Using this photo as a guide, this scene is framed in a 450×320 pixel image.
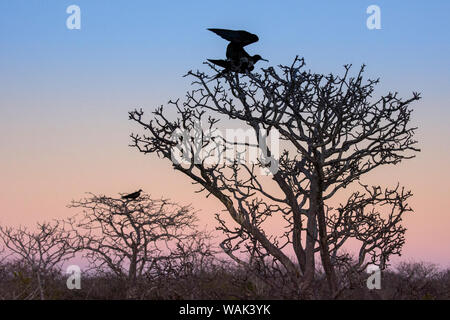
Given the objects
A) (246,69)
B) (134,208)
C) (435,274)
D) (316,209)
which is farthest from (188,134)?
(435,274)

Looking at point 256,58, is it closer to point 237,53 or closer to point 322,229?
point 237,53

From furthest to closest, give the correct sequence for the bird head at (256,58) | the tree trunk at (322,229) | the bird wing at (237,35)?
1. the bird head at (256,58)
2. the bird wing at (237,35)
3. the tree trunk at (322,229)

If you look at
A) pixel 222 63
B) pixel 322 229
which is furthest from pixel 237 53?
pixel 322 229

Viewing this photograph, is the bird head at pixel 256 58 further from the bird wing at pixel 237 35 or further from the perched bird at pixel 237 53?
the bird wing at pixel 237 35

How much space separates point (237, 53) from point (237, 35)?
0.49 m

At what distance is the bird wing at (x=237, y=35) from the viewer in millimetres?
13273

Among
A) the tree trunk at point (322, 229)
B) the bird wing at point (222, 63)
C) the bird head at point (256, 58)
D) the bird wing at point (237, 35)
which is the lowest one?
the tree trunk at point (322, 229)

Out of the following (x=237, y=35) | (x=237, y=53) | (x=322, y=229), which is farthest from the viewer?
(x=237, y=53)

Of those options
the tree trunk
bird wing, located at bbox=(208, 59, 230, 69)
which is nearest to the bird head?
bird wing, located at bbox=(208, 59, 230, 69)

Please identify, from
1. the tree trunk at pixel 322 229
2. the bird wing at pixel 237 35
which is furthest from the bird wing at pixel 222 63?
the tree trunk at pixel 322 229

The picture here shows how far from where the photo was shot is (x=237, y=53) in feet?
44.9

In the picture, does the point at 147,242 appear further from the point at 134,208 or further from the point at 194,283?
the point at 194,283

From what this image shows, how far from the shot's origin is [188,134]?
14016 mm

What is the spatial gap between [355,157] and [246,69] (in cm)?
329
